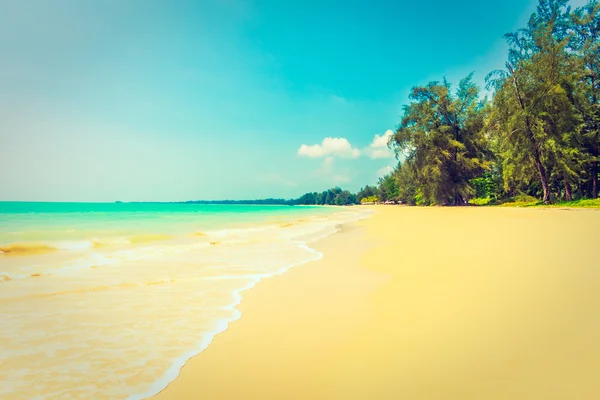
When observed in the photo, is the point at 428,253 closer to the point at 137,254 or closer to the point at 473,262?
the point at 473,262

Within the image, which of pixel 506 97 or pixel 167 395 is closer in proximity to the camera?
pixel 167 395

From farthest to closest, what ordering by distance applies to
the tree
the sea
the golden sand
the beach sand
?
the tree → the golden sand → the sea → the beach sand

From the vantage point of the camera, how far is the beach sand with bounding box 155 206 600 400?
2.08 meters

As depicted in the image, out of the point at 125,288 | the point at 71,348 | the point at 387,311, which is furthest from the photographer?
the point at 125,288

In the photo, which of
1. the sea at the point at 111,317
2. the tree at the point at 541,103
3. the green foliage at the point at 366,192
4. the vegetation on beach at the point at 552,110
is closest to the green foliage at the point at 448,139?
the vegetation on beach at the point at 552,110

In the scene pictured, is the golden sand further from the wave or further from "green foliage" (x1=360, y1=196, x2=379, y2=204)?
"green foliage" (x1=360, y1=196, x2=379, y2=204)

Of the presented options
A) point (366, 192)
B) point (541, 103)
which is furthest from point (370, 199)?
point (541, 103)

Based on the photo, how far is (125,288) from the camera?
16.4 ft

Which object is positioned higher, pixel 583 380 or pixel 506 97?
pixel 506 97

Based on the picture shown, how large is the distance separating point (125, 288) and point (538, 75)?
35.3 meters

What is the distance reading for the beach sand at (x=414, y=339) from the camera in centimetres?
208

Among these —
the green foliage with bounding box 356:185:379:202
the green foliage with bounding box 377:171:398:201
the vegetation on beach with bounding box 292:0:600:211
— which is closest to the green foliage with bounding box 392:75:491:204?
the vegetation on beach with bounding box 292:0:600:211

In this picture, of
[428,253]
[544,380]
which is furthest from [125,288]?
[428,253]

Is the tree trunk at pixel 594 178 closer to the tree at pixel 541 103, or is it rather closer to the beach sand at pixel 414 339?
the tree at pixel 541 103
